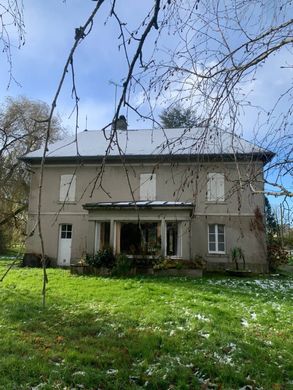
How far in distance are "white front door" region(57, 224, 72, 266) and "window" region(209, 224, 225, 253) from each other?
7.20 metres

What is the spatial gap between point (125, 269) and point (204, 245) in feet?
15.5

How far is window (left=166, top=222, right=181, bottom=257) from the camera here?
17.5 metres

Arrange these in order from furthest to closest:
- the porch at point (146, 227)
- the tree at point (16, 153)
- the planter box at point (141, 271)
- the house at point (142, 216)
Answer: the tree at point (16, 153) < the house at point (142, 216) < the porch at point (146, 227) < the planter box at point (141, 271)

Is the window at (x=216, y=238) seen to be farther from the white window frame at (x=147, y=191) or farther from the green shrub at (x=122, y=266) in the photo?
the green shrub at (x=122, y=266)

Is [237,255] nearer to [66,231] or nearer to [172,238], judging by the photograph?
[172,238]

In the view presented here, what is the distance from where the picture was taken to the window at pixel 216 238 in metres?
18.3

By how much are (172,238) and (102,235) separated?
3.45 m

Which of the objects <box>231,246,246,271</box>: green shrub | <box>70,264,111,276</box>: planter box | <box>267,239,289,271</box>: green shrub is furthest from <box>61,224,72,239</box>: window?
<box>267,239,289,271</box>: green shrub

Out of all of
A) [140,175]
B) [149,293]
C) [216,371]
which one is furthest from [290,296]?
[140,175]

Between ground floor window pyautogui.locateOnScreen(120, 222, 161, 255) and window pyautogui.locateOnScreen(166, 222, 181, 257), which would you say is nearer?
window pyautogui.locateOnScreen(166, 222, 181, 257)

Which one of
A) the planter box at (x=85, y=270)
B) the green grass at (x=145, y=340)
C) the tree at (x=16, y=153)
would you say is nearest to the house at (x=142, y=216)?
the planter box at (x=85, y=270)

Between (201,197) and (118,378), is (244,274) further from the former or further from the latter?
(118,378)

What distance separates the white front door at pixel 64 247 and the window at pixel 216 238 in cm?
720

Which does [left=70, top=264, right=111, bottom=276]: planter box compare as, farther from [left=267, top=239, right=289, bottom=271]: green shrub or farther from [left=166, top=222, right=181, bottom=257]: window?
[left=267, top=239, right=289, bottom=271]: green shrub
